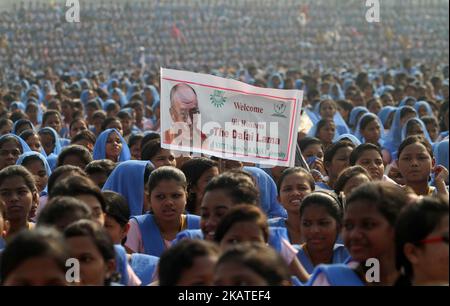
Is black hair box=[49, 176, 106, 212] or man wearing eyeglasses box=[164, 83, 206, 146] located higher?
man wearing eyeglasses box=[164, 83, 206, 146]

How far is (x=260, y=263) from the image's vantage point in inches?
160

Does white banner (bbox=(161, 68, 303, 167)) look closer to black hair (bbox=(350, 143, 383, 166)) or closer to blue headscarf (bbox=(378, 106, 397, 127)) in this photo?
black hair (bbox=(350, 143, 383, 166))

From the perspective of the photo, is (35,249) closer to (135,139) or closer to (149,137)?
(149,137)

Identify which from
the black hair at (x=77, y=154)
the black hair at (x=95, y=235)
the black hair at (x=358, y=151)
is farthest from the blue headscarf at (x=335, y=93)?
the black hair at (x=95, y=235)

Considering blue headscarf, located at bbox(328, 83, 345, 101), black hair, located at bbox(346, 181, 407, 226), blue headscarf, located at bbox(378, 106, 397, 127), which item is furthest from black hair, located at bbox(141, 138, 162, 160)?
blue headscarf, located at bbox(328, 83, 345, 101)

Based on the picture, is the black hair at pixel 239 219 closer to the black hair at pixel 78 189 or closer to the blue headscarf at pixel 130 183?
the black hair at pixel 78 189

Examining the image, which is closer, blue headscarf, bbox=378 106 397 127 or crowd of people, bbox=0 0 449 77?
blue headscarf, bbox=378 106 397 127

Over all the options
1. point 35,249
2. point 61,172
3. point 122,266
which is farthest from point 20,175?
point 35,249

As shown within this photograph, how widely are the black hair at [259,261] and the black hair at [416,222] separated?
1.54 feet

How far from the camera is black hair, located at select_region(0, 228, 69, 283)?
4.00 metres

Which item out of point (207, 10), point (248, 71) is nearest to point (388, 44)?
point (207, 10)

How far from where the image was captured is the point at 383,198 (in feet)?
15.7

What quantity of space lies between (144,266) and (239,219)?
2.47 feet

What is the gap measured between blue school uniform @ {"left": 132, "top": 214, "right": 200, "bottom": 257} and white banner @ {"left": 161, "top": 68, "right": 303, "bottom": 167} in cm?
90
